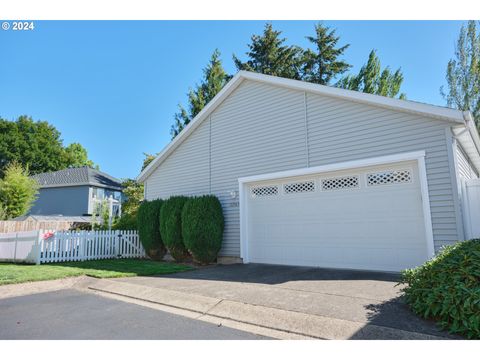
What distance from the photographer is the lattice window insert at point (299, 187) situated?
27.7ft

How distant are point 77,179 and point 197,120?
23.2 meters

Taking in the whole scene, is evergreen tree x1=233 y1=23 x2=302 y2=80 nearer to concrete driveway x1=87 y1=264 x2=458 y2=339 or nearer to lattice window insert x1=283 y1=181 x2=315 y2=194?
lattice window insert x1=283 y1=181 x2=315 y2=194

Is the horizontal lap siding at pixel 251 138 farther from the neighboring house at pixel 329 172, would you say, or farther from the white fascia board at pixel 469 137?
the white fascia board at pixel 469 137

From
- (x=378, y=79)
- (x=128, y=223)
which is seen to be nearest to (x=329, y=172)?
(x=128, y=223)

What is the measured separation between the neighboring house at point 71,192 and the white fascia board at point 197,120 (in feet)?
59.9

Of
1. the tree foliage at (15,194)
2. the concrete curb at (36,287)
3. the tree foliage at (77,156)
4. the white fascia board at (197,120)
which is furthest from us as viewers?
the tree foliage at (77,156)

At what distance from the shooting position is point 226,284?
6.25 metres

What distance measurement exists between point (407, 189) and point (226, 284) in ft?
14.5

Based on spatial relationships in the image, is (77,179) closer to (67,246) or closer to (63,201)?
(63,201)

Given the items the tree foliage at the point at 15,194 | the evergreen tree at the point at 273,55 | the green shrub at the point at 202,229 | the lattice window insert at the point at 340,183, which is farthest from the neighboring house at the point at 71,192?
the lattice window insert at the point at 340,183

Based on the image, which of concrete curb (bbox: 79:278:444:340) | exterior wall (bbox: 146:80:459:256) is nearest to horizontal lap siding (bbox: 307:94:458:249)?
exterior wall (bbox: 146:80:459:256)

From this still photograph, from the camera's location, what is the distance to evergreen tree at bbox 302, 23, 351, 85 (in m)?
23.2

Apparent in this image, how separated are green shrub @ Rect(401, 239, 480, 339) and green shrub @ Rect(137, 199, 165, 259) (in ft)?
27.2

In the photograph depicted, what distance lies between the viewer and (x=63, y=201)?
30.0 metres
